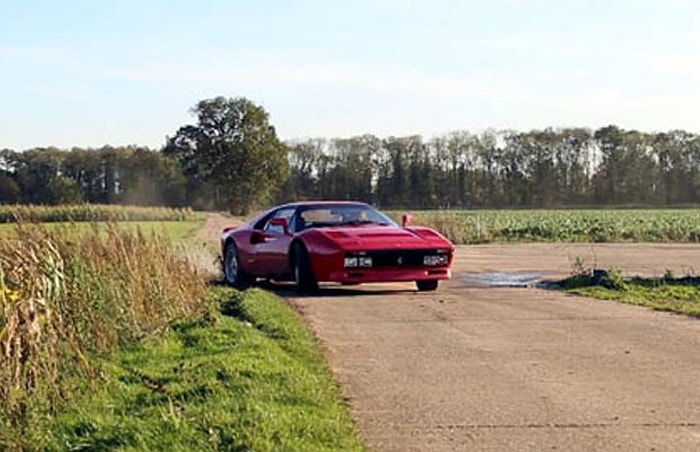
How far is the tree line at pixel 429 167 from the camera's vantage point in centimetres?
7912

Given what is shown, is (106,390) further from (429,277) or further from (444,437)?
(429,277)

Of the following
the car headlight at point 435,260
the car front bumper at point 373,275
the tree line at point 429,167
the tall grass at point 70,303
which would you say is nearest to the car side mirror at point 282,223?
the car front bumper at point 373,275

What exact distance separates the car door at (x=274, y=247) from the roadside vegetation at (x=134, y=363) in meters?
4.12

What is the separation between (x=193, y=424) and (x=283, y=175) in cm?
7390

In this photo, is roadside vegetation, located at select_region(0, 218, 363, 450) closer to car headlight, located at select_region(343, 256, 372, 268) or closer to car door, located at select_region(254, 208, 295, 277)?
car headlight, located at select_region(343, 256, 372, 268)

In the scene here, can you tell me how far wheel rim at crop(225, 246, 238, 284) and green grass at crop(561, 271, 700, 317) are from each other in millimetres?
5239

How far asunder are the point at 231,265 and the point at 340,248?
391cm

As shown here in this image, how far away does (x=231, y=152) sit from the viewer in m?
79.5

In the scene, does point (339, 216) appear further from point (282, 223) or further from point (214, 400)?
point (214, 400)

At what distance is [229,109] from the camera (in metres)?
79.5

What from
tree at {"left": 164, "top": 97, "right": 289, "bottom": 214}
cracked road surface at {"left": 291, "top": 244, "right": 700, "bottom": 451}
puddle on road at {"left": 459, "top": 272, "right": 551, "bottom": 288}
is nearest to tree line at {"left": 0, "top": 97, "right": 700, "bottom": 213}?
tree at {"left": 164, "top": 97, "right": 289, "bottom": 214}

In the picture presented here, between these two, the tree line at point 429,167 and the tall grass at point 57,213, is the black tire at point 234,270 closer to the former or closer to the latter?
the tall grass at point 57,213

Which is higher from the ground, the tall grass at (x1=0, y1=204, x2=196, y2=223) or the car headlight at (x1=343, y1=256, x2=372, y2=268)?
the tall grass at (x1=0, y1=204, x2=196, y2=223)

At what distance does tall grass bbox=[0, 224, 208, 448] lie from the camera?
6.73 meters
